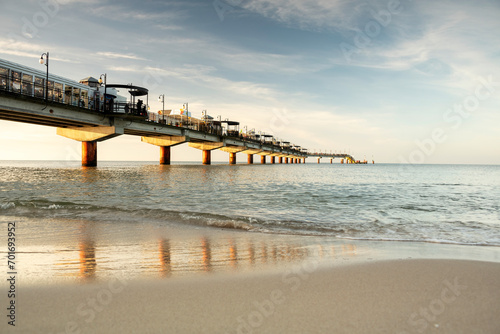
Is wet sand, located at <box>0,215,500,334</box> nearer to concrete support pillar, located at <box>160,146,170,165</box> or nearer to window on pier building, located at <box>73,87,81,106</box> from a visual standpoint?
window on pier building, located at <box>73,87,81,106</box>

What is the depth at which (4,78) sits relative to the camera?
2566 centimetres

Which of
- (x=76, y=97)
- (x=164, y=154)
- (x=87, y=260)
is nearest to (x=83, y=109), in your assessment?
(x=76, y=97)

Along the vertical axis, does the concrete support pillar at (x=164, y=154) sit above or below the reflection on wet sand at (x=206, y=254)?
above

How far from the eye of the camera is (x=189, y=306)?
2.64 metres

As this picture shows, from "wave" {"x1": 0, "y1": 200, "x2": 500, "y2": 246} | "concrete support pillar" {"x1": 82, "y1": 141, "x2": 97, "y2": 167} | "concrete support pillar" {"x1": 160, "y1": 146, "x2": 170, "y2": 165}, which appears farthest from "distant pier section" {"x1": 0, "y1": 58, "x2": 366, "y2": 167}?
"wave" {"x1": 0, "y1": 200, "x2": 500, "y2": 246}

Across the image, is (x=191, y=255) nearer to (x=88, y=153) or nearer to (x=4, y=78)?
(x=4, y=78)

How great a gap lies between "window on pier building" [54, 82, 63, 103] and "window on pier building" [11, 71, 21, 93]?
4.01 m

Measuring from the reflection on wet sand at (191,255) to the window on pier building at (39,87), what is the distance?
97.6ft

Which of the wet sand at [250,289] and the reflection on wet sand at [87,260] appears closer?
the wet sand at [250,289]

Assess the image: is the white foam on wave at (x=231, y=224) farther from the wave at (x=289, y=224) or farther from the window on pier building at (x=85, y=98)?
the window on pier building at (x=85, y=98)

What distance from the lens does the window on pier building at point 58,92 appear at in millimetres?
31250

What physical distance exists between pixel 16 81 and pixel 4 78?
1.32 meters

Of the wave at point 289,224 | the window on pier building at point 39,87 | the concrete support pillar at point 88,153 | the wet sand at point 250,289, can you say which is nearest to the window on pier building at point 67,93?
the window on pier building at point 39,87

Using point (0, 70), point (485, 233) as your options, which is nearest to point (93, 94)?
point (0, 70)
